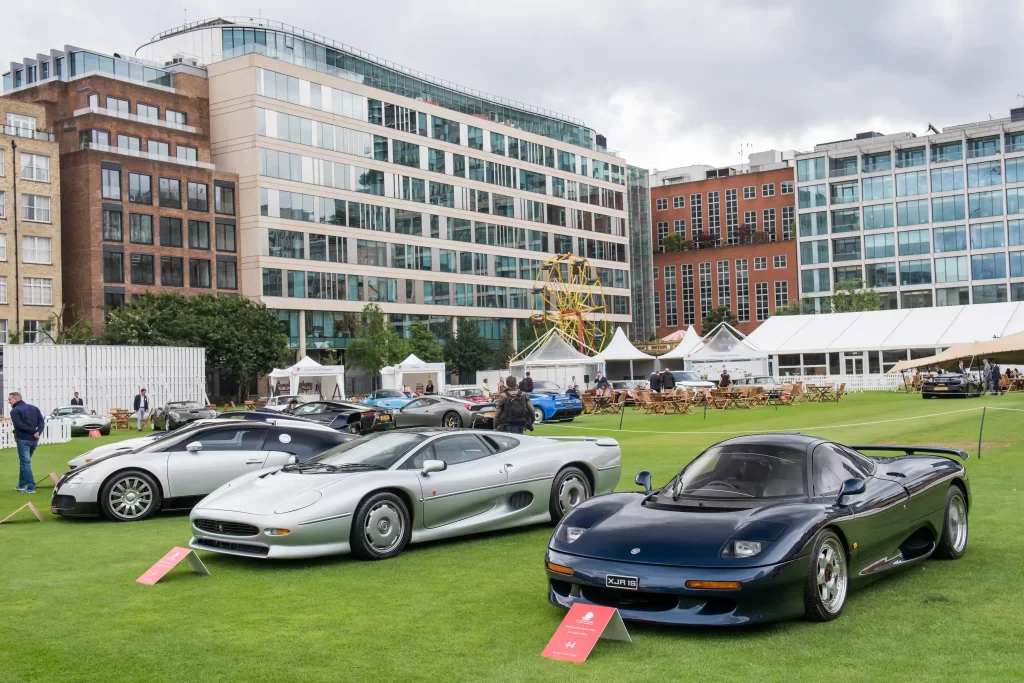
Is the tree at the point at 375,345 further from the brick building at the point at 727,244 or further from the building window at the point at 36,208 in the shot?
the brick building at the point at 727,244

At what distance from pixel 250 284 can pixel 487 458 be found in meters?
66.3

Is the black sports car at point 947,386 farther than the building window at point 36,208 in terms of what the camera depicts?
No

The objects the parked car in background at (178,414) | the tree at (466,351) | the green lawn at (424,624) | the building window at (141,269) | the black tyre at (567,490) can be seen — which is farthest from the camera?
the tree at (466,351)

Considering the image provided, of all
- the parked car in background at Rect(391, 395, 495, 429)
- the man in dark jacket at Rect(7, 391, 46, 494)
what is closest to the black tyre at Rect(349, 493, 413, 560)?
the man in dark jacket at Rect(7, 391, 46, 494)

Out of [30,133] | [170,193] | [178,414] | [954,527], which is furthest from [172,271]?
[954,527]

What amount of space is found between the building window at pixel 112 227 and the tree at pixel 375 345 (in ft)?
60.5

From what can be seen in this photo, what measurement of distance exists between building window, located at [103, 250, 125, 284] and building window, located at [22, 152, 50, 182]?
6517 millimetres

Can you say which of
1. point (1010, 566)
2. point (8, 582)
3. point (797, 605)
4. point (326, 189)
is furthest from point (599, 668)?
point (326, 189)

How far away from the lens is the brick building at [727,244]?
396 ft

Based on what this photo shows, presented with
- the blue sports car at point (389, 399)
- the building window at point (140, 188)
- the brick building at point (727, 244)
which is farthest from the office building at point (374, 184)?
the blue sports car at point (389, 399)

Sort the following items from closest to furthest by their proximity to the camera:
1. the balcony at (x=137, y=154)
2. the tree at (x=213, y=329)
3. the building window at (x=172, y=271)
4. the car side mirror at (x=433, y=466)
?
the car side mirror at (x=433, y=466) < the tree at (x=213, y=329) < the balcony at (x=137, y=154) < the building window at (x=172, y=271)

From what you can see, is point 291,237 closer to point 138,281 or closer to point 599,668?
point 138,281

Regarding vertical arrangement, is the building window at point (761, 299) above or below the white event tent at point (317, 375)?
above

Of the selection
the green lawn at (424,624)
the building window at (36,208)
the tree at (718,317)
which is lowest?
the green lawn at (424,624)
